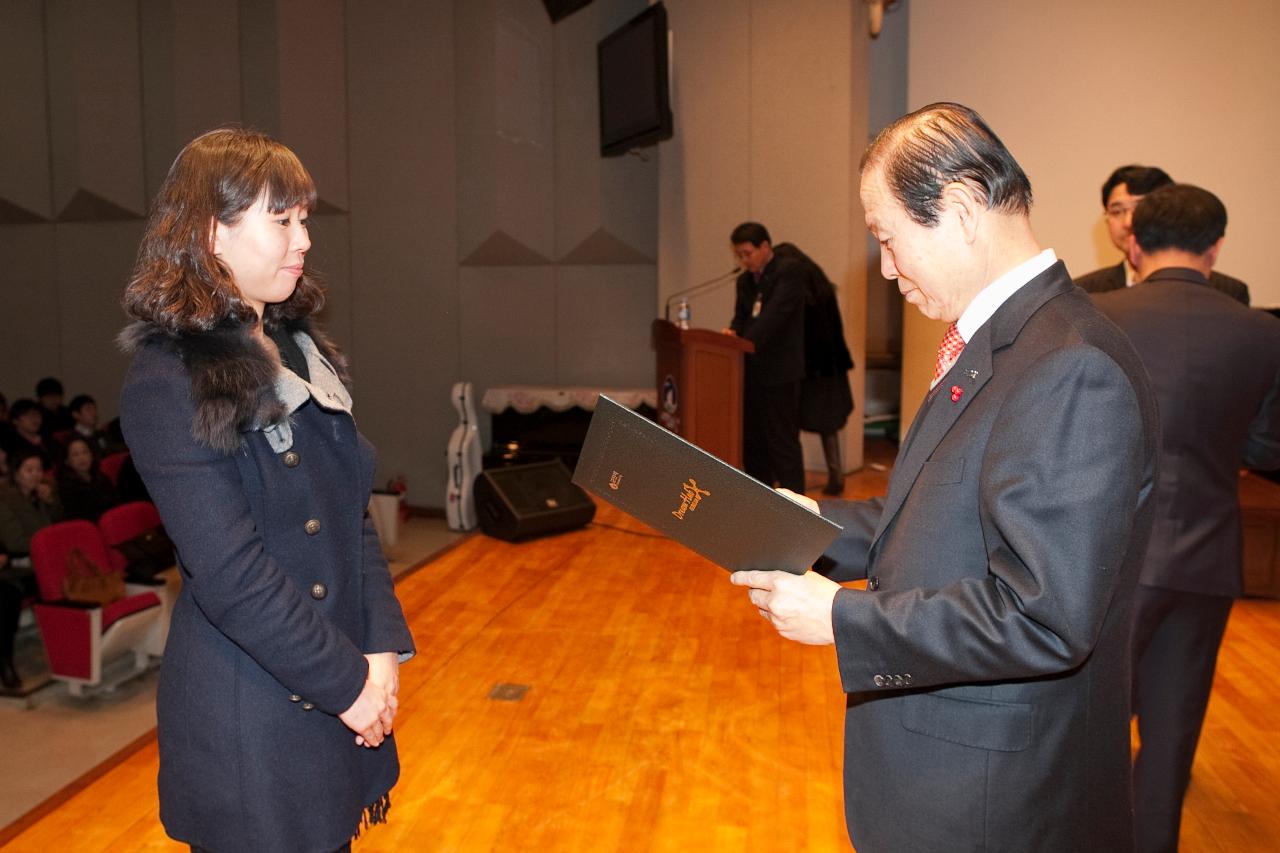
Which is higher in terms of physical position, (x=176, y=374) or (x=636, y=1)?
(x=636, y=1)

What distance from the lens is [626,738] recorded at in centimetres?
289

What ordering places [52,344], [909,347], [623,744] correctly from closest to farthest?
[623,744], [909,347], [52,344]

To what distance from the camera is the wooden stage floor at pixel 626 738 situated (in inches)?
95.0

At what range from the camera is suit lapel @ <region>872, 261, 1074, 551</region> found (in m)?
1.17

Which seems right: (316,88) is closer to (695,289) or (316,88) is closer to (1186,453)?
(695,289)

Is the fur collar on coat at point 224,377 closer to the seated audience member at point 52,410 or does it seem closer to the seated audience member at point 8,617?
the seated audience member at point 8,617

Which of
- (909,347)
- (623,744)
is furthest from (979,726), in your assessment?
(909,347)

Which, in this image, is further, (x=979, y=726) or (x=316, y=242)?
(x=316, y=242)

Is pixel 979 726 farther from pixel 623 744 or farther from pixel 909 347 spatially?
pixel 909 347

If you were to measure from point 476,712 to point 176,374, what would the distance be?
2027 millimetres

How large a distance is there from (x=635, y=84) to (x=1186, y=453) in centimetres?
522

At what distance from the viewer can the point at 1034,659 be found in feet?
3.51

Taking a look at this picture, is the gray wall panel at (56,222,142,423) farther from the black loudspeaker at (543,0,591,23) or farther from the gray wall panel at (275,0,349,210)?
the black loudspeaker at (543,0,591,23)

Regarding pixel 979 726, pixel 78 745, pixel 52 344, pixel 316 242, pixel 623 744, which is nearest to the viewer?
pixel 979 726
